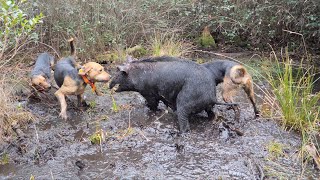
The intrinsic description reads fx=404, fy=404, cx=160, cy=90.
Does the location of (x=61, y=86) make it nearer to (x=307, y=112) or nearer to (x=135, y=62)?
(x=135, y=62)

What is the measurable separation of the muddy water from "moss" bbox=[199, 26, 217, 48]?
542 cm

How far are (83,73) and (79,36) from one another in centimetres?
421

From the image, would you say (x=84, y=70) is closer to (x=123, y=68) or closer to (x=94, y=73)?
(x=94, y=73)

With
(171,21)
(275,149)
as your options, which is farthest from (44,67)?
(171,21)

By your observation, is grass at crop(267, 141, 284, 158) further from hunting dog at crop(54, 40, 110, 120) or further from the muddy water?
hunting dog at crop(54, 40, 110, 120)

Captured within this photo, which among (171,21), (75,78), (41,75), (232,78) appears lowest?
(171,21)

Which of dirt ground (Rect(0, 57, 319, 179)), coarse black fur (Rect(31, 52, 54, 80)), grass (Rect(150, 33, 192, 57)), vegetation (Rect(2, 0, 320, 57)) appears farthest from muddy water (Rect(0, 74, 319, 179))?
vegetation (Rect(2, 0, 320, 57))

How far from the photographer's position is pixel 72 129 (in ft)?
20.8

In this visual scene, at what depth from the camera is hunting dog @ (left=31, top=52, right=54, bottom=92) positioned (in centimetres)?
702

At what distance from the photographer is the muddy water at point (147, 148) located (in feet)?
16.6

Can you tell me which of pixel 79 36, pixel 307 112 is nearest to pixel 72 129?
pixel 307 112

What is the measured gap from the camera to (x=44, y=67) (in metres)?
7.55

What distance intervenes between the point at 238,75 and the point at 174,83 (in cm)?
100

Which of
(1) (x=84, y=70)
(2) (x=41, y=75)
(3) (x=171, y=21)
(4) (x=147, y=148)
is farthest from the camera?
(3) (x=171, y=21)
